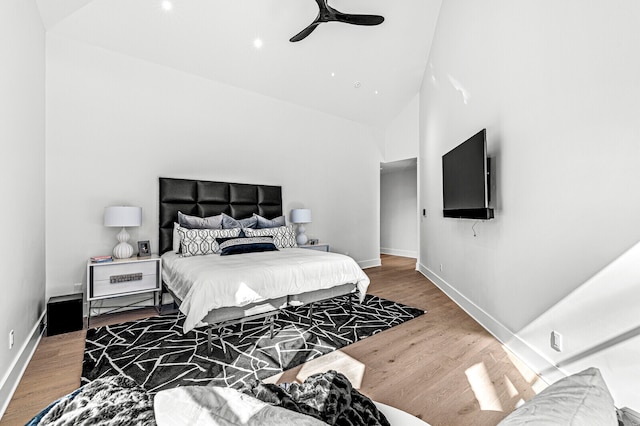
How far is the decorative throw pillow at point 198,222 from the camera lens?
12.7 feet

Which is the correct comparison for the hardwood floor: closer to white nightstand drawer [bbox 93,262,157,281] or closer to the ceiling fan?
white nightstand drawer [bbox 93,262,157,281]

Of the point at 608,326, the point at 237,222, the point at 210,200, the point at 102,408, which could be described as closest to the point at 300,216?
the point at 237,222

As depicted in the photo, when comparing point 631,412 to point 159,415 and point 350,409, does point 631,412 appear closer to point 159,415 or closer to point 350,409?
point 350,409

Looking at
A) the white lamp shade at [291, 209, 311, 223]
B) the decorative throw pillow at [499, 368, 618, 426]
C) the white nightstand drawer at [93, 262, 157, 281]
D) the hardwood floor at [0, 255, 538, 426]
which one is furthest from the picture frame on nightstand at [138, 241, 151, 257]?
the decorative throw pillow at [499, 368, 618, 426]

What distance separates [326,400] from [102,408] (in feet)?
1.68

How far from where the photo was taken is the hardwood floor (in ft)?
6.09

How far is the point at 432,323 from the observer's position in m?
3.23

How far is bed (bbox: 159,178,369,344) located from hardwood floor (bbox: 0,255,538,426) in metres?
0.67

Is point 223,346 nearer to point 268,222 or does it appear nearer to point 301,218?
point 268,222

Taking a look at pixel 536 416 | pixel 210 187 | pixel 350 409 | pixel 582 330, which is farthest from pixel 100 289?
pixel 582 330

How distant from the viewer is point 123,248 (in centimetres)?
342

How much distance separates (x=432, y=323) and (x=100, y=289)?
11.2 feet

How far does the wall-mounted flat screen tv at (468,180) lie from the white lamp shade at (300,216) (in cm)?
212

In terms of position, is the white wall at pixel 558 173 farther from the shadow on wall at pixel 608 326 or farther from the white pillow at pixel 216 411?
the white pillow at pixel 216 411
